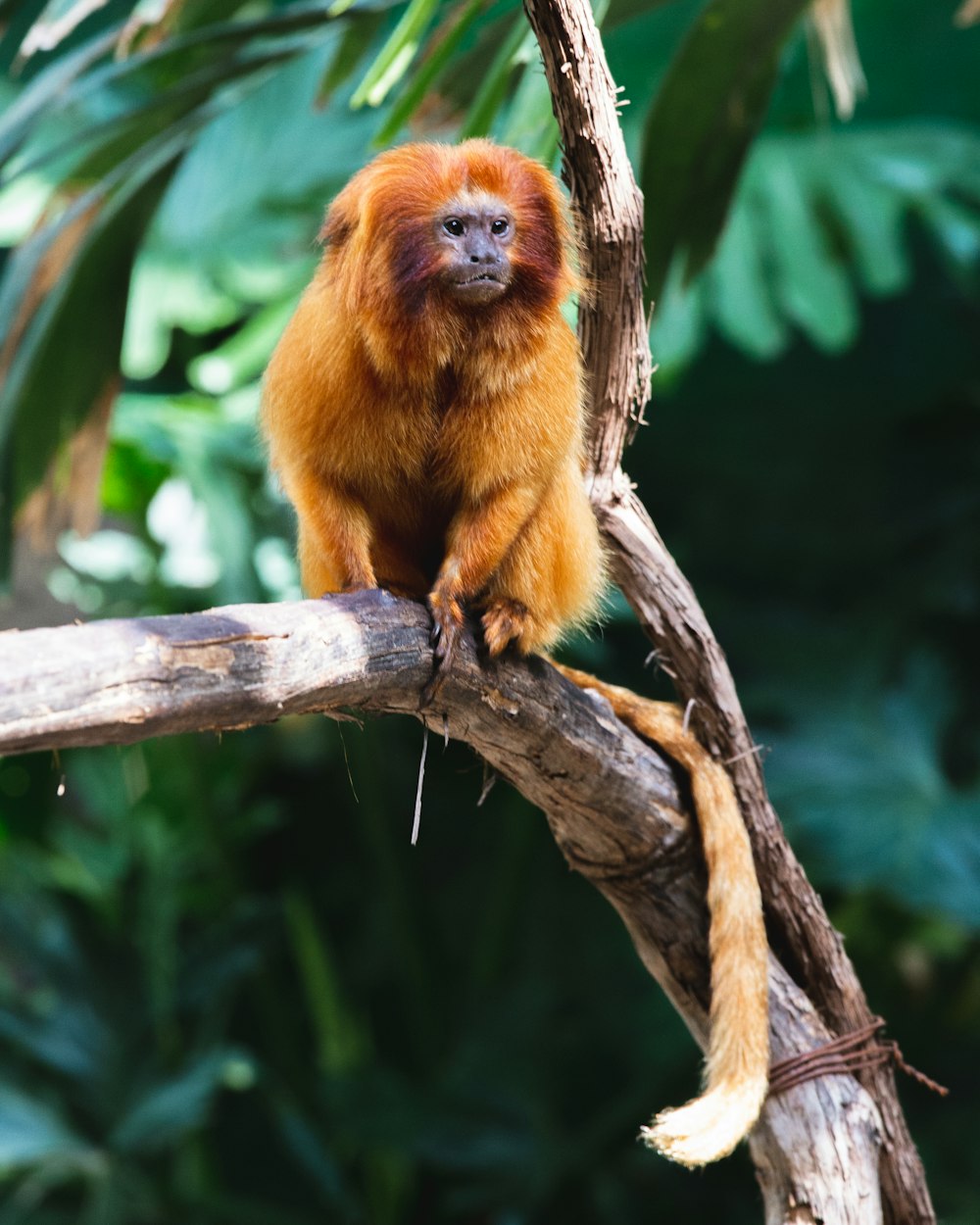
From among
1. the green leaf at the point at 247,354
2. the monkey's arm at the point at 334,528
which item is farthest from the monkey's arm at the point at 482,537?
the green leaf at the point at 247,354

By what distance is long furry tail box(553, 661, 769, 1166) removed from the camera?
4.91 feet

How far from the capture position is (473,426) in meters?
1.59

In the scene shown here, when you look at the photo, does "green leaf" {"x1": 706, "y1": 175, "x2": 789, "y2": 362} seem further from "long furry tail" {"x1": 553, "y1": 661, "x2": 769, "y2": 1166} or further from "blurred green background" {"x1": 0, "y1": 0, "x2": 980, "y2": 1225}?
"long furry tail" {"x1": 553, "y1": 661, "x2": 769, "y2": 1166}

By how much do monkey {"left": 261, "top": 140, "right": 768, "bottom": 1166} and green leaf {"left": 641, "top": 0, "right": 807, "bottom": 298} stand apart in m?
0.47

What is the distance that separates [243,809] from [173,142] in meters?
2.37

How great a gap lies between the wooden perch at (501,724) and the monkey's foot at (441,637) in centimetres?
1

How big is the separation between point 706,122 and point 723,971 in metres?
1.27

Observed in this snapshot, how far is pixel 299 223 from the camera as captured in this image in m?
3.53

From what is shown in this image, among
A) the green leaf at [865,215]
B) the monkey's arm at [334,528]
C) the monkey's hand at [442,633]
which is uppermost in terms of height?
the monkey's arm at [334,528]

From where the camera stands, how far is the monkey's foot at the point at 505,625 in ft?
4.96

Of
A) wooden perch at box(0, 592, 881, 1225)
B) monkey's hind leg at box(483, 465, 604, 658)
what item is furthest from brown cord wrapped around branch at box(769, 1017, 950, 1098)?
monkey's hind leg at box(483, 465, 604, 658)

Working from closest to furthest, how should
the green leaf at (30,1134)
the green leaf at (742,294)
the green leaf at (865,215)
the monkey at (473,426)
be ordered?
the monkey at (473,426), the green leaf at (30,1134), the green leaf at (742,294), the green leaf at (865,215)

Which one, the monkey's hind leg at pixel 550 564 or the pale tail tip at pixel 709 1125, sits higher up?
the monkey's hind leg at pixel 550 564

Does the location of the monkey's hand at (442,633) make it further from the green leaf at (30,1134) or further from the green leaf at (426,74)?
the green leaf at (30,1134)
